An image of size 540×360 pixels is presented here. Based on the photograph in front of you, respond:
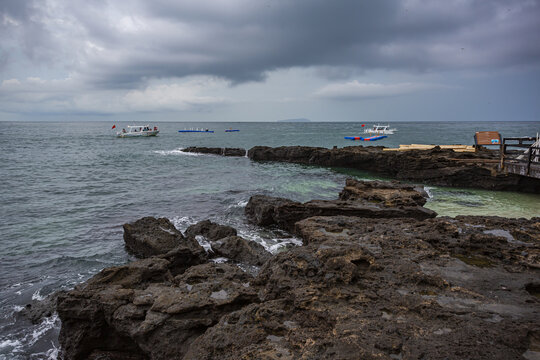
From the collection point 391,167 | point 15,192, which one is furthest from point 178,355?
point 391,167

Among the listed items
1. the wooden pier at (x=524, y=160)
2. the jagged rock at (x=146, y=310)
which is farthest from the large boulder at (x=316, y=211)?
the wooden pier at (x=524, y=160)

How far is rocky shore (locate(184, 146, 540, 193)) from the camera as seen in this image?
20.5m

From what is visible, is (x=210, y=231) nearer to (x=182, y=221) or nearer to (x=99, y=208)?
(x=182, y=221)

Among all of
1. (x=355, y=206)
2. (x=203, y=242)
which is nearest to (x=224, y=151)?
(x=203, y=242)

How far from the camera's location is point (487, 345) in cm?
358

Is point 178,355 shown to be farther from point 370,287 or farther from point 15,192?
point 15,192

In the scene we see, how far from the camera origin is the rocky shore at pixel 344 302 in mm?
3764

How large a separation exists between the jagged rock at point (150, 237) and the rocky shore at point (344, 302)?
2.68 meters

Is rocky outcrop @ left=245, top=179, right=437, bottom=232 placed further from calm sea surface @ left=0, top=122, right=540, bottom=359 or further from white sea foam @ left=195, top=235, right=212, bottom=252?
white sea foam @ left=195, top=235, right=212, bottom=252

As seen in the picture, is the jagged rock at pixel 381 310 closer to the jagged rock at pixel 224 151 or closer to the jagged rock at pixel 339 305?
the jagged rock at pixel 339 305

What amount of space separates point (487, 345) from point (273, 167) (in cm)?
3059

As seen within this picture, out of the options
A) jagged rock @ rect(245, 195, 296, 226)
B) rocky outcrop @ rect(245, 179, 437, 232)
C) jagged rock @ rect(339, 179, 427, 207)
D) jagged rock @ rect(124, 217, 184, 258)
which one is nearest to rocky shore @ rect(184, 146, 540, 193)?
jagged rock @ rect(339, 179, 427, 207)

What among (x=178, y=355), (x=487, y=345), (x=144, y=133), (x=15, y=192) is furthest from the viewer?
(x=144, y=133)

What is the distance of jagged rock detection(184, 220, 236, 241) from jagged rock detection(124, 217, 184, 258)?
107 centimetres
